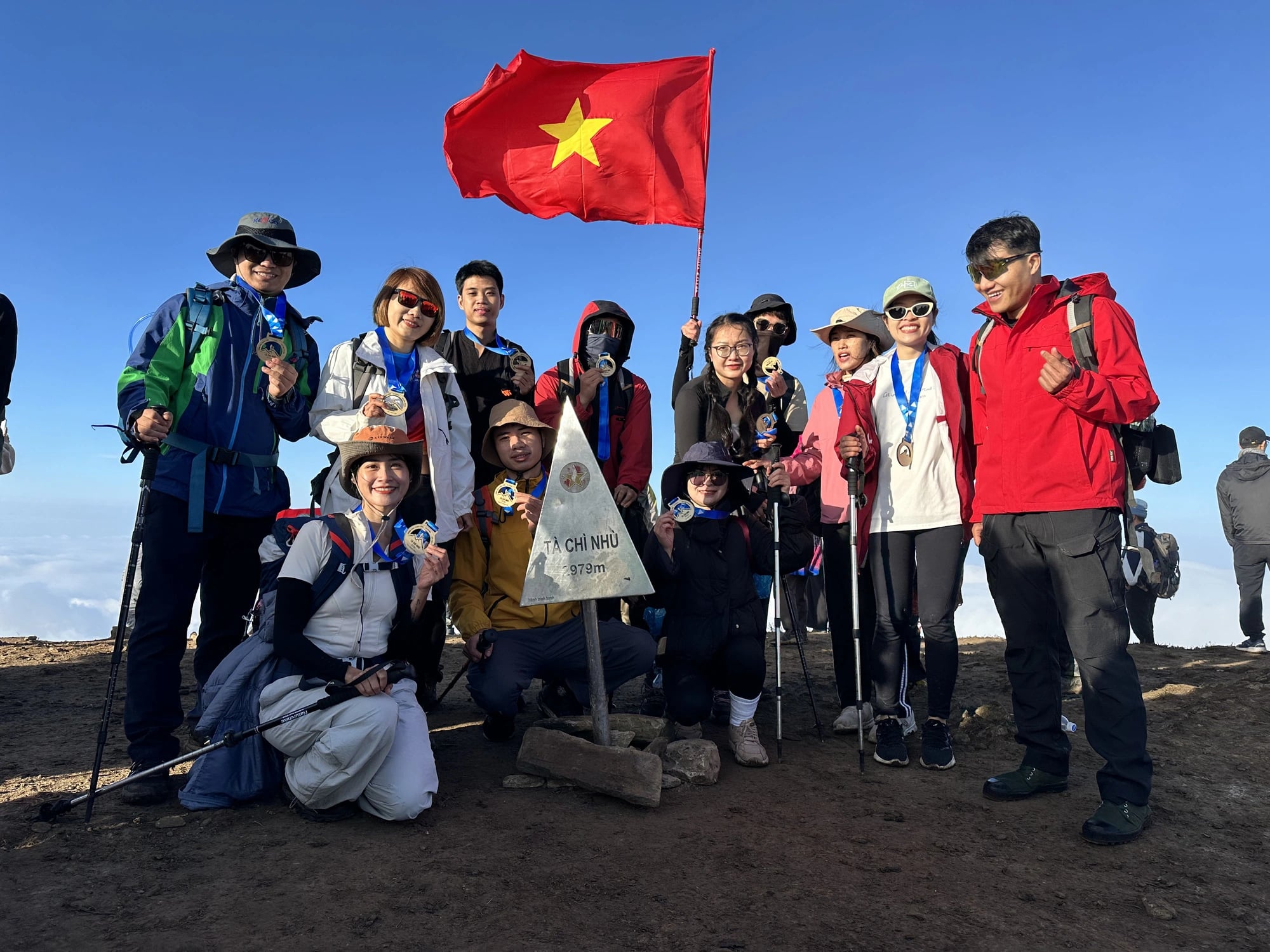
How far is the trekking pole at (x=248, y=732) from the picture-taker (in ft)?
14.1

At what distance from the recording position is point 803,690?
7910 millimetres

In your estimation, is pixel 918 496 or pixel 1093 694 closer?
pixel 1093 694

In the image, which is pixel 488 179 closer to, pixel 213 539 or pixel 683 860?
pixel 213 539

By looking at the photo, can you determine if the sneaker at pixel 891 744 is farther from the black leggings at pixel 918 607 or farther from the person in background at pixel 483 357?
the person in background at pixel 483 357

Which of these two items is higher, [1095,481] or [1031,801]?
[1095,481]

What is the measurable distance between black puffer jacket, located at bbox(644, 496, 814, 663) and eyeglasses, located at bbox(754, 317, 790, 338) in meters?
1.73


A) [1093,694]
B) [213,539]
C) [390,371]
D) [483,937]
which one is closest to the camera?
[483,937]

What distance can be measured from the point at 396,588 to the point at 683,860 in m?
2.17

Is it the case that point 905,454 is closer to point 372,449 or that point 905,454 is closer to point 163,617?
point 372,449

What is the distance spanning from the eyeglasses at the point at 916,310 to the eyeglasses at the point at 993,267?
2.37 ft

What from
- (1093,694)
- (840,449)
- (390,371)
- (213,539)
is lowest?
(1093,694)

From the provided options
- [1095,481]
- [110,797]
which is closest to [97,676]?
[110,797]

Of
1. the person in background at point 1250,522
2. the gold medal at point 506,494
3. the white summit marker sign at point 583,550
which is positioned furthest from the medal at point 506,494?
the person in background at point 1250,522

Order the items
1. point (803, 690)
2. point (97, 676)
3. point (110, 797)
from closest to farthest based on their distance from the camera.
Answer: point (110, 797) < point (803, 690) < point (97, 676)
